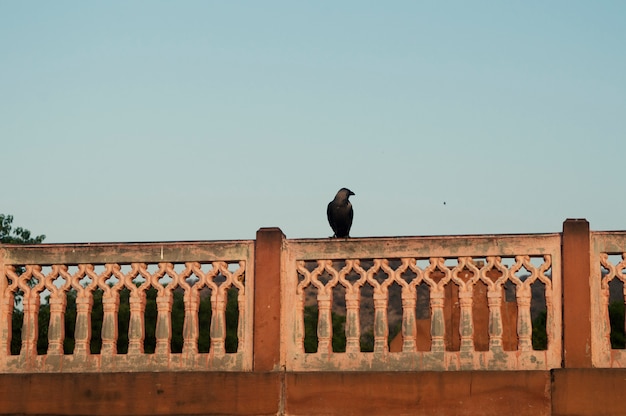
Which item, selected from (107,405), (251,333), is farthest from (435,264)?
(107,405)

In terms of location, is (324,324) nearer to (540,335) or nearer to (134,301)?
(134,301)

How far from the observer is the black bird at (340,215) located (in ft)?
32.3

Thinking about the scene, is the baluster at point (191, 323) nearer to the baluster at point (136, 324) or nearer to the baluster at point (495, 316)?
the baluster at point (136, 324)

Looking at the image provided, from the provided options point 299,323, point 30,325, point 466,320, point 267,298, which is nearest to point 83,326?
point 30,325

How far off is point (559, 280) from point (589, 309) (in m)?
0.34

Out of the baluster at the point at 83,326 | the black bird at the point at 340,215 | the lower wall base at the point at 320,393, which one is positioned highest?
the black bird at the point at 340,215

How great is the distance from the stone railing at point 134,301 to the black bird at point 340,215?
1.18m

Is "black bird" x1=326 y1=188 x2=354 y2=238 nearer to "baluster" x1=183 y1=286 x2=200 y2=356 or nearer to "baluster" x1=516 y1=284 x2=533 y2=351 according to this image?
"baluster" x1=183 y1=286 x2=200 y2=356

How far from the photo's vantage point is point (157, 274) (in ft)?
29.6

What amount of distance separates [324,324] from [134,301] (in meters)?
1.67

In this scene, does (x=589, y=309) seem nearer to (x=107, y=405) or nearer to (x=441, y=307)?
(x=441, y=307)

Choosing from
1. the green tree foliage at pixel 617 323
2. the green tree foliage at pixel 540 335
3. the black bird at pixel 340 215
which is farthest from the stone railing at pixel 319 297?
the green tree foliage at pixel 617 323

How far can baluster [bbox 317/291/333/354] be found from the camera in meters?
8.82

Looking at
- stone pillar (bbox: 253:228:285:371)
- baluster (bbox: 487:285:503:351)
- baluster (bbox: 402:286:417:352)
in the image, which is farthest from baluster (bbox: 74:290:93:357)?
baluster (bbox: 487:285:503:351)
